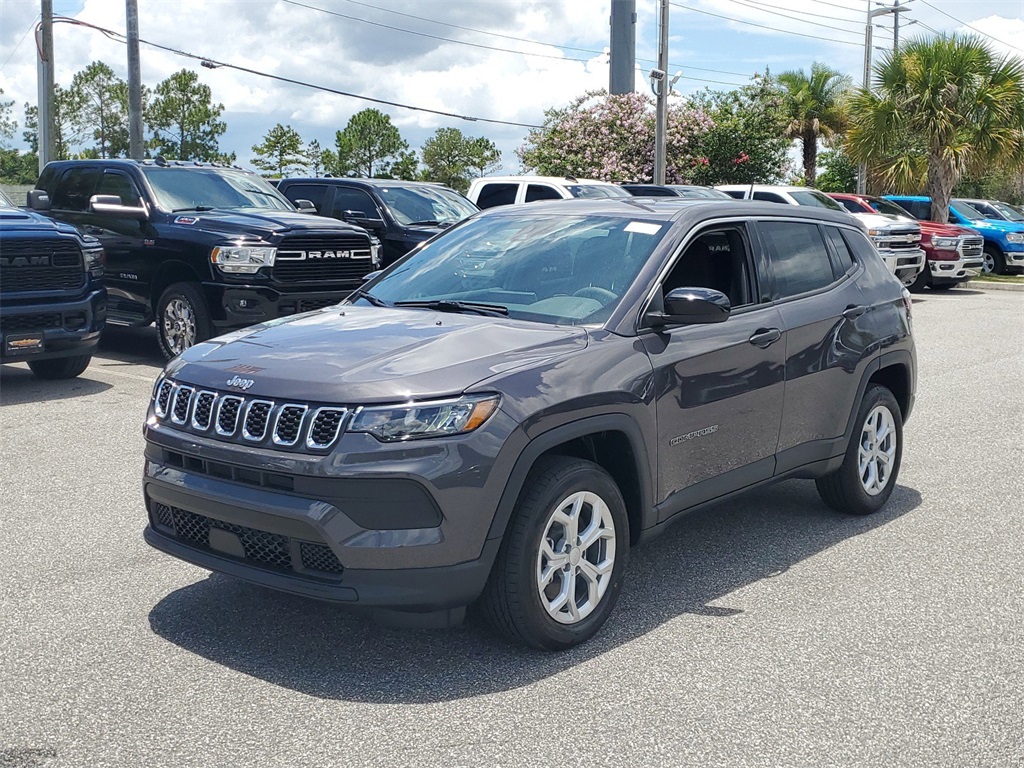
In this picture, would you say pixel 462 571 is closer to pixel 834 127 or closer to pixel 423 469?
pixel 423 469

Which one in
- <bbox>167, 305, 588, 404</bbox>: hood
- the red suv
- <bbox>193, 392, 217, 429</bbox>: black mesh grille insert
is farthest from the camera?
the red suv

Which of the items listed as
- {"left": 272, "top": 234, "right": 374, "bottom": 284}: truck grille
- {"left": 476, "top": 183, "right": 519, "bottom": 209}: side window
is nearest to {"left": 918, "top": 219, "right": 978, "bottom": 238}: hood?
{"left": 476, "top": 183, "right": 519, "bottom": 209}: side window

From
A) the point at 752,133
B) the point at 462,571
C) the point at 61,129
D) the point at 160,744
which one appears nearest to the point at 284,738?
the point at 160,744

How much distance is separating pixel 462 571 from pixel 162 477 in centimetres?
126

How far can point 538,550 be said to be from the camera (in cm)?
436

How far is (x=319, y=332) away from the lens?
4883mm

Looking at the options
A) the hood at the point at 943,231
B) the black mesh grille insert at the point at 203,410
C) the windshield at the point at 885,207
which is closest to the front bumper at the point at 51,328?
the black mesh grille insert at the point at 203,410

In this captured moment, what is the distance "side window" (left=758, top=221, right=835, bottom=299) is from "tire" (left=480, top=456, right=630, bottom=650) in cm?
184

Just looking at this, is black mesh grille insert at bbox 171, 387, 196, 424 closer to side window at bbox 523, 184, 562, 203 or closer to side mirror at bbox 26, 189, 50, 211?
side mirror at bbox 26, 189, 50, 211

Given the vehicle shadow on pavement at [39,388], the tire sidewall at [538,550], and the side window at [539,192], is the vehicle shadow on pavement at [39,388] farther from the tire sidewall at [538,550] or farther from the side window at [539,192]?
the side window at [539,192]

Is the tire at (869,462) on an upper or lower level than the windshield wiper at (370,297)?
lower

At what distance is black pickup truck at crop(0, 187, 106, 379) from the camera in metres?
9.87

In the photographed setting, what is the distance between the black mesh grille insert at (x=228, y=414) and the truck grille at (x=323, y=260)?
7.23m

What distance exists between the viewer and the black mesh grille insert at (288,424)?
4184 millimetres
